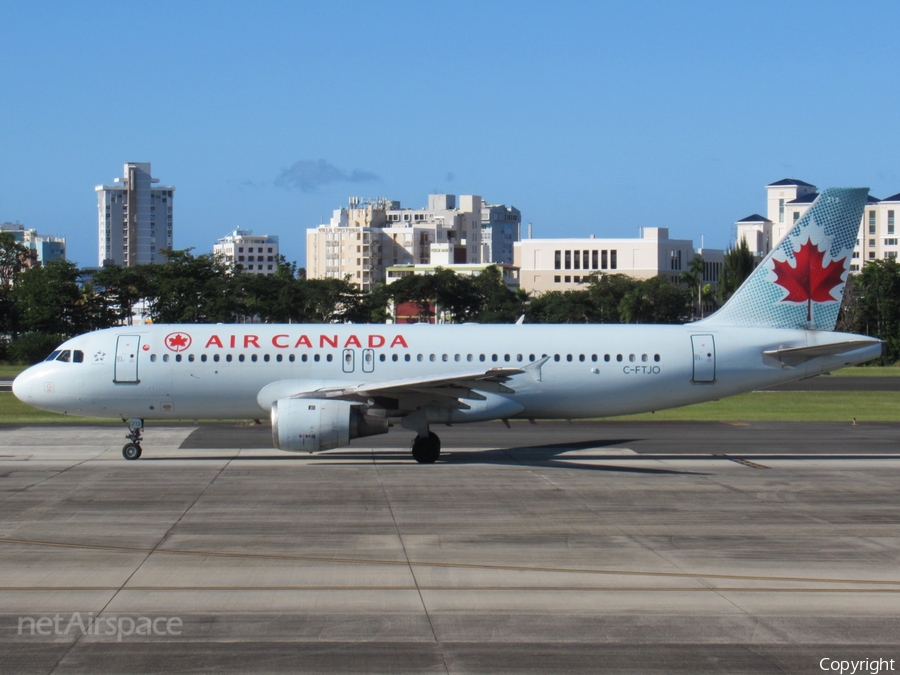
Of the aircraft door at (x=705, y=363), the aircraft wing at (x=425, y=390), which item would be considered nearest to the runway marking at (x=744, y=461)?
the aircraft door at (x=705, y=363)

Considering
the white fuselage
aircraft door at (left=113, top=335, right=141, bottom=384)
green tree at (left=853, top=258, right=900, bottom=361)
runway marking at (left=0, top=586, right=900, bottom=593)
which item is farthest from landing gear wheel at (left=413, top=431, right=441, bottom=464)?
green tree at (left=853, top=258, right=900, bottom=361)

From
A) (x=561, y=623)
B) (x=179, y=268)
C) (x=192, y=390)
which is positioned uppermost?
(x=179, y=268)

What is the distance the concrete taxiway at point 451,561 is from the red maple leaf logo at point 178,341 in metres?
2.93

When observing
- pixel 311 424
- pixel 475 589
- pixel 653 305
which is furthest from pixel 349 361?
pixel 653 305

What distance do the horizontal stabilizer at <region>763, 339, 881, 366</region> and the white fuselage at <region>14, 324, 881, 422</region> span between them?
171 millimetres

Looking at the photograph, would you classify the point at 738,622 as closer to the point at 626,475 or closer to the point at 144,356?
the point at 626,475

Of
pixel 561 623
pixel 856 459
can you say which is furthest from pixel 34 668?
pixel 856 459

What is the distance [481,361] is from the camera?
27.1m

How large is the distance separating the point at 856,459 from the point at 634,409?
5.97 m

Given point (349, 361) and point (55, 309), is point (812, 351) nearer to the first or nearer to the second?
point (349, 361)

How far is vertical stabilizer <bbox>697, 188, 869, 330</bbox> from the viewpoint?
91.0ft

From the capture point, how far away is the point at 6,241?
127750mm

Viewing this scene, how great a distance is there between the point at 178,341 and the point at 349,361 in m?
4.57

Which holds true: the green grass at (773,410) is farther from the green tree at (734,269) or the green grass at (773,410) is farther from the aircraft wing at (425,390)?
the green tree at (734,269)
